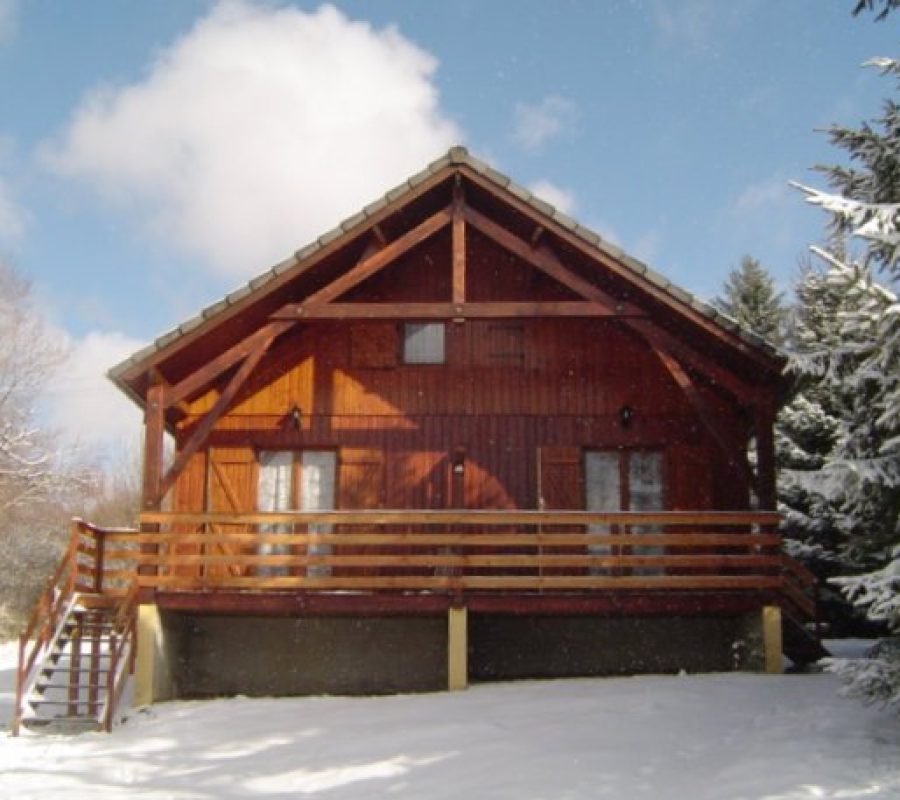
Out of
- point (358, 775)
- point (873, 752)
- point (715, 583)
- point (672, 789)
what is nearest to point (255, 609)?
point (358, 775)

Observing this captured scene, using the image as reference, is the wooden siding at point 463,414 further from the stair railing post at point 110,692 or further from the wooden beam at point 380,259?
the stair railing post at point 110,692

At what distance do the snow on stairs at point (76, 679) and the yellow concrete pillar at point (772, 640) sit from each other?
26.4 feet

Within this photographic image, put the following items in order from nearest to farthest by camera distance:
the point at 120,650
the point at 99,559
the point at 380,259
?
the point at 120,650 < the point at 380,259 < the point at 99,559

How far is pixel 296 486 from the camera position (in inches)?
645

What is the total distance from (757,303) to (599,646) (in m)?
13.3

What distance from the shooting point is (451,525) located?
1524 cm

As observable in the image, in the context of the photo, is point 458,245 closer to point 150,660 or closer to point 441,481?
point 441,481

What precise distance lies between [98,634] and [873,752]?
31.2 ft

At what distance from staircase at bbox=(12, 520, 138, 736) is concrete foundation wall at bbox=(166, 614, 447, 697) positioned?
988mm

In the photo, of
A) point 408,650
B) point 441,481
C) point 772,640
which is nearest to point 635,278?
point 441,481

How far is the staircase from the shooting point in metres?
13.1

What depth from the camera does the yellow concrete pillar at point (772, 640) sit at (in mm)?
14008

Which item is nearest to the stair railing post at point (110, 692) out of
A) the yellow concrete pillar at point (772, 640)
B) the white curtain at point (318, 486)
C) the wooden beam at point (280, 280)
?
the white curtain at point (318, 486)

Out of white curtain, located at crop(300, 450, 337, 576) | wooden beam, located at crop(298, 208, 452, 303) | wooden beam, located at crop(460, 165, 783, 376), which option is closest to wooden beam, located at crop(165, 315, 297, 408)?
wooden beam, located at crop(298, 208, 452, 303)
